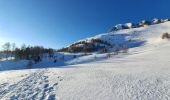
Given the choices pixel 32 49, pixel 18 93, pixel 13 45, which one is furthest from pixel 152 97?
pixel 13 45

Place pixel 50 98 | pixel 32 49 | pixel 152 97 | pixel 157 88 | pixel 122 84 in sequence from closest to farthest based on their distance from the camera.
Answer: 1. pixel 152 97
2. pixel 50 98
3. pixel 157 88
4. pixel 122 84
5. pixel 32 49

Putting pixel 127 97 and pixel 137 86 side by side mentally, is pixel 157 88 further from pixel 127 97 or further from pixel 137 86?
pixel 127 97

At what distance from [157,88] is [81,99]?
6168mm

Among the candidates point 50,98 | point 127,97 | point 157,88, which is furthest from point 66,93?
point 157,88

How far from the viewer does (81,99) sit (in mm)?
13422

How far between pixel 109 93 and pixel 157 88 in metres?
3.86

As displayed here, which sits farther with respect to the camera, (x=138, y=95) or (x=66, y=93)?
(x=66, y=93)

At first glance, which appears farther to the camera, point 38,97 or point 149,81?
point 149,81

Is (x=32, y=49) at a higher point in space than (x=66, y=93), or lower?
higher

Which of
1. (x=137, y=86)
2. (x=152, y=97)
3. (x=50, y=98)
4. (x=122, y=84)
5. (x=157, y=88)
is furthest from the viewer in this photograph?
(x=122, y=84)

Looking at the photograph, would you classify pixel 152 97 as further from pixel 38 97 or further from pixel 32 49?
pixel 32 49

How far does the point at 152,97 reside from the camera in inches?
512

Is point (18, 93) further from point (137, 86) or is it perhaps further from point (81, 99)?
point (137, 86)

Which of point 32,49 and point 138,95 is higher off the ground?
point 32,49
